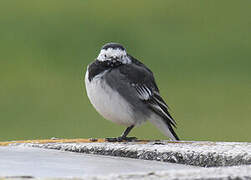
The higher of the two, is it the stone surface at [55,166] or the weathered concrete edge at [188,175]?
the stone surface at [55,166]

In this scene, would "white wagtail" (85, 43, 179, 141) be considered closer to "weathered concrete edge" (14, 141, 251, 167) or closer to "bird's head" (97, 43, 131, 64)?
"bird's head" (97, 43, 131, 64)

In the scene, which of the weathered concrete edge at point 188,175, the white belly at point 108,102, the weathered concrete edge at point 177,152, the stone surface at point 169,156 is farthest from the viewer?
the white belly at point 108,102

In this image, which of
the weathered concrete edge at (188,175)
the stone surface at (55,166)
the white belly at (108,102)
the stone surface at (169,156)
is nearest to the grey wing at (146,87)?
the white belly at (108,102)

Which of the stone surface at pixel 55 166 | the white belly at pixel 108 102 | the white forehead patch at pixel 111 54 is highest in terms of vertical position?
the white forehead patch at pixel 111 54

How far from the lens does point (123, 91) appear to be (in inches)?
187

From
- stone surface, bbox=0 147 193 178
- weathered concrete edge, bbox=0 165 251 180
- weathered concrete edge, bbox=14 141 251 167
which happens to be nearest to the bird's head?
weathered concrete edge, bbox=14 141 251 167

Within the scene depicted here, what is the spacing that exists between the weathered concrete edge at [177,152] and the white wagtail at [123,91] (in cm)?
94

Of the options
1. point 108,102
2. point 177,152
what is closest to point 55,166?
point 177,152

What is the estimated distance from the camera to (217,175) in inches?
77.9

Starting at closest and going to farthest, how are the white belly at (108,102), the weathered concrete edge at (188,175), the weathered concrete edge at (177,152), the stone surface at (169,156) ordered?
the weathered concrete edge at (188,175) → the stone surface at (169,156) → the weathered concrete edge at (177,152) → the white belly at (108,102)

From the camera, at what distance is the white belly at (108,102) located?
15.1ft

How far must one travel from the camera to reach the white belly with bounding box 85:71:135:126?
4590 millimetres

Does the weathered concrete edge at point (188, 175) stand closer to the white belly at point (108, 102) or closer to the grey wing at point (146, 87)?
the white belly at point (108, 102)

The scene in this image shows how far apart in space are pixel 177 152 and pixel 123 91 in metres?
1.58
